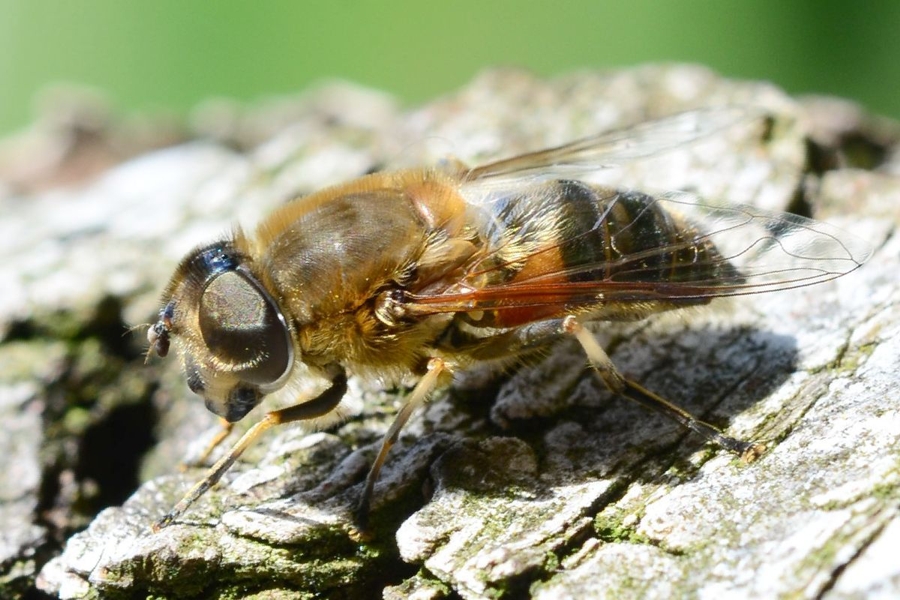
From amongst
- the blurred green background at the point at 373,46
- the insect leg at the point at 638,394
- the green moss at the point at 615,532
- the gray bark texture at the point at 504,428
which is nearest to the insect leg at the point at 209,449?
the gray bark texture at the point at 504,428

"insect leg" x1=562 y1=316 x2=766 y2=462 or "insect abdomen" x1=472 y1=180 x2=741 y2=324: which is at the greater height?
"insect abdomen" x1=472 y1=180 x2=741 y2=324

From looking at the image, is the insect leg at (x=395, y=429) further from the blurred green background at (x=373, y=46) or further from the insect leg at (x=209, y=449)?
the blurred green background at (x=373, y=46)

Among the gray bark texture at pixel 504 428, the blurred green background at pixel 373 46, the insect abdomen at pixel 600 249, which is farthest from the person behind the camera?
the blurred green background at pixel 373 46

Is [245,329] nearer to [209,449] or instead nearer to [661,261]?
→ [209,449]

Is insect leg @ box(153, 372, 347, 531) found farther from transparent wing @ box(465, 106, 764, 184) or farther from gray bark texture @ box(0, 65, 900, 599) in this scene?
transparent wing @ box(465, 106, 764, 184)

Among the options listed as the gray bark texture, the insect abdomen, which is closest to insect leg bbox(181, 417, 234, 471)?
the gray bark texture

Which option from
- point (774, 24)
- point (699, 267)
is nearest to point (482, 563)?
point (699, 267)

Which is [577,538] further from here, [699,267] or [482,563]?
[699,267]
